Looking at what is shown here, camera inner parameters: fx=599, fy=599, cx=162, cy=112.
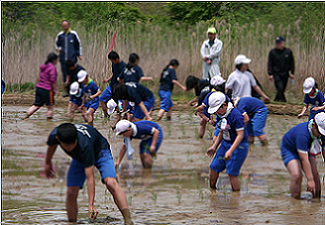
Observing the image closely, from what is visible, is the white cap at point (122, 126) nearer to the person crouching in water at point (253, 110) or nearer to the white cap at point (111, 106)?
the white cap at point (111, 106)

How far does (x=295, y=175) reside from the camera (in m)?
7.95

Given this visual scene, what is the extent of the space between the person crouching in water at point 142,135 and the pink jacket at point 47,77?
76.7 inches

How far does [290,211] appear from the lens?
24.1ft

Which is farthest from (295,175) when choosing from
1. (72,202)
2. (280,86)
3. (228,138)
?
(280,86)

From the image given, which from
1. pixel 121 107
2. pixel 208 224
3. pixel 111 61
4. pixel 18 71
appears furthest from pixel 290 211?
pixel 18 71

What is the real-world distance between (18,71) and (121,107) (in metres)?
1.37

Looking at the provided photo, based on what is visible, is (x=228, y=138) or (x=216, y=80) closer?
(x=216, y=80)

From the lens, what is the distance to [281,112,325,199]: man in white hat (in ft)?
23.2

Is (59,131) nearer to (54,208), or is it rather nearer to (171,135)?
(54,208)

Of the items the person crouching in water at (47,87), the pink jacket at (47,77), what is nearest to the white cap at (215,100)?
the person crouching in water at (47,87)

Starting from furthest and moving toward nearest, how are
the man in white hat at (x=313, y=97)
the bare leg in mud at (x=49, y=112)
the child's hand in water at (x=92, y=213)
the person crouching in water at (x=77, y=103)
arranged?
the bare leg in mud at (x=49, y=112) < the person crouching in water at (x=77, y=103) < the man in white hat at (x=313, y=97) < the child's hand in water at (x=92, y=213)

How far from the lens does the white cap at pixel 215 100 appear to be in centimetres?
691

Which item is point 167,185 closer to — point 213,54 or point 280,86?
point 213,54

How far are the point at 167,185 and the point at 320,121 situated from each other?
3.25 metres
